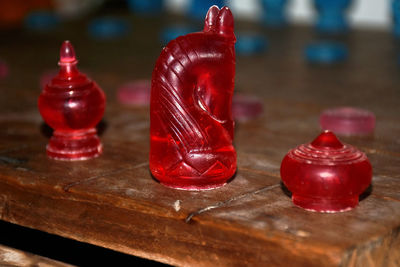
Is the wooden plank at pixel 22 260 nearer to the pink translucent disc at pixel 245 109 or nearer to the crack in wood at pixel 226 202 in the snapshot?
the crack in wood at pixel 226 202

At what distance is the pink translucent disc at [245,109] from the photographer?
1.75 metres

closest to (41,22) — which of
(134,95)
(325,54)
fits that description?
(325,54)

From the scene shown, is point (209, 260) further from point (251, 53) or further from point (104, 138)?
point (251, 53)

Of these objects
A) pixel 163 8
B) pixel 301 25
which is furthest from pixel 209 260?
pixel 163 8

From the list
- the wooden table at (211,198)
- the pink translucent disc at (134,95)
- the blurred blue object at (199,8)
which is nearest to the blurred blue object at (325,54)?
the wooden table at (211,198)

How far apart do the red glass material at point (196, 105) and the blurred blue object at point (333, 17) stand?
8.08ft

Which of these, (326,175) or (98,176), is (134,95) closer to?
(98,176)

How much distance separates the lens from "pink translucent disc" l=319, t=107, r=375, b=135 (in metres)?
1.58

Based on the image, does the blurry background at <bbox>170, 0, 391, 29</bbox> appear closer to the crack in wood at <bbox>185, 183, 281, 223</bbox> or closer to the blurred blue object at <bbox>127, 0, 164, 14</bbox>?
the blurred blue object at <bbox>127, 0, 164, 14</bbox>

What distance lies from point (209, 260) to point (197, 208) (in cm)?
9

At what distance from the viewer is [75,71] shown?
1.34 m

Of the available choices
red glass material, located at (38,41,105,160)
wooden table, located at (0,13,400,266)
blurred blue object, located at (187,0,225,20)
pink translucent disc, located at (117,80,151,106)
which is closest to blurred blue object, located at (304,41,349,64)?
wooden table, located at (0,13,400,266)

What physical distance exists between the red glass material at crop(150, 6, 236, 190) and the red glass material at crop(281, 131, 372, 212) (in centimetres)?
14

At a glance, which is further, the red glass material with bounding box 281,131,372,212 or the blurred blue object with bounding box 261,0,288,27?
the blurred blue object with bounding box 261,0,288,27
